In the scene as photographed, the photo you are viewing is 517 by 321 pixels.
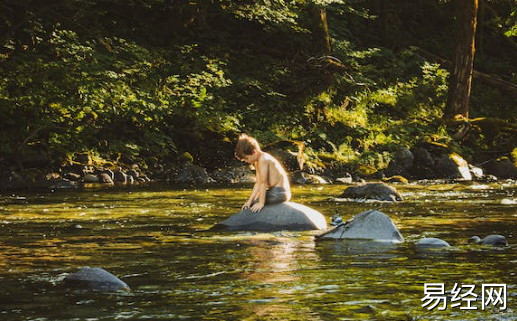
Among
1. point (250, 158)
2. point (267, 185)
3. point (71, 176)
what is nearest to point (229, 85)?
point (71, 176)

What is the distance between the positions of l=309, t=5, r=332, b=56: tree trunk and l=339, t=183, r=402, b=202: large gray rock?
487 inches

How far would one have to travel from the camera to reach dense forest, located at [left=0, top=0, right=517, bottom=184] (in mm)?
22500

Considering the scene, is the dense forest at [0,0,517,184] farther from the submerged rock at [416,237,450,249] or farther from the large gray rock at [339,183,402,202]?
the submerged rock at [416,237,450,249]

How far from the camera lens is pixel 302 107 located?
28.3m

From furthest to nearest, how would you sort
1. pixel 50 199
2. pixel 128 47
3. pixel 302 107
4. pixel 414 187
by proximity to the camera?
pixel 302 107
pixel 128 47
pixel 414 187
pixel 50 199

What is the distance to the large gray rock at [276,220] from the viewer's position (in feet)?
39.8

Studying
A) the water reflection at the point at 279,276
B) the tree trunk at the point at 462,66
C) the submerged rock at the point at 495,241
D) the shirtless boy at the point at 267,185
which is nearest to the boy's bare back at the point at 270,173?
the shirtless boy at the point at 267,185

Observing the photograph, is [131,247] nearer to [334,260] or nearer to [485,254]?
[334,260]

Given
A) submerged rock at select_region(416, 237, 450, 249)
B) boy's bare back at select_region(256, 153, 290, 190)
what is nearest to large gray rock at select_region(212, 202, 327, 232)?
boy's bare back at select_region(256, 153, 290, 190)

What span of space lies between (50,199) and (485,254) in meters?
10.3

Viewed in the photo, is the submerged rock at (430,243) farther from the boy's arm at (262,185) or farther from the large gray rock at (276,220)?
the boy's arm at (262,185)

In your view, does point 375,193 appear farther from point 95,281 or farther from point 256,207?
point 95,281

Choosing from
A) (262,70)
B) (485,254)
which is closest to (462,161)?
(262,70)

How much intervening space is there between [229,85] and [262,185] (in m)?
15.4
